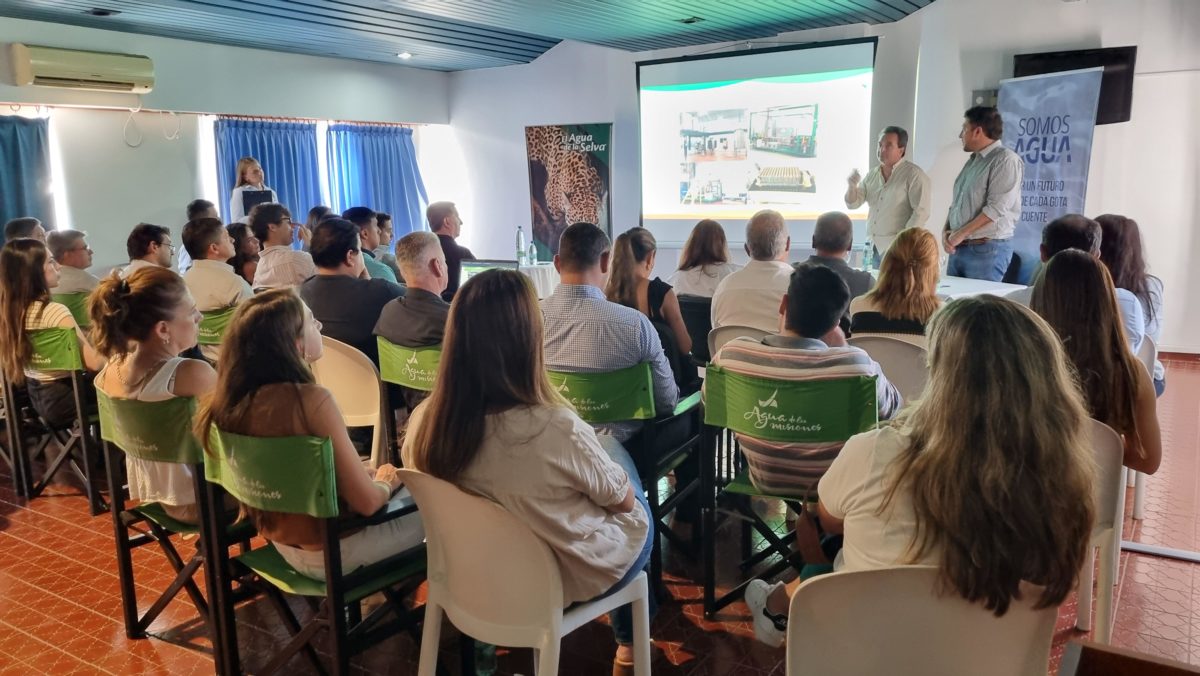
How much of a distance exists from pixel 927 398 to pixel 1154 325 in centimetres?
292

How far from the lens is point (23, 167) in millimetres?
6414

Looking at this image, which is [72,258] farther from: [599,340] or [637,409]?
[637,409]

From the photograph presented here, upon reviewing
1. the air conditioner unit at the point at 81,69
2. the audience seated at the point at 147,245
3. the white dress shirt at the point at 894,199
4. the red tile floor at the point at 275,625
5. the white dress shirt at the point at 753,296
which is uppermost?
the air conditioner unit at the point at 81,69

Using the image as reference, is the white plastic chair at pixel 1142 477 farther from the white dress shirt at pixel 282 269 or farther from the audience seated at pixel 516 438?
the white dress shirt at pixel 282 269

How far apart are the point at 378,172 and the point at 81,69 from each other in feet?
11.9

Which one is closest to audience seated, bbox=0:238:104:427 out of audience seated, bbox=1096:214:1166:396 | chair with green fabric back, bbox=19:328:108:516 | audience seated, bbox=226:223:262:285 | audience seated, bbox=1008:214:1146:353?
chair with green fabric back, bbox=19:328:108:516

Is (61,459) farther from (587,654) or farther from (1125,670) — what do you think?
(1125,670)

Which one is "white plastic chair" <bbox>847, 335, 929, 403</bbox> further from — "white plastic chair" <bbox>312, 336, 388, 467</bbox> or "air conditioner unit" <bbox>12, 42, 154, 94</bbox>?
"air conditioner unit" <bbox>12, 42, 154, 94</bbox>

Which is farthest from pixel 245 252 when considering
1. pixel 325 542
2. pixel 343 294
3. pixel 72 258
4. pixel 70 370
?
pixel 325 542

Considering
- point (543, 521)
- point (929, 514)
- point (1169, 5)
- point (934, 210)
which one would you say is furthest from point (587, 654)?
point (1169, 5)

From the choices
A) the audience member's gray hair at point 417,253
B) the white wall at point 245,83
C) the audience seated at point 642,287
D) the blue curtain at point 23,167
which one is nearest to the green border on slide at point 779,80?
the white wall at point 245,83

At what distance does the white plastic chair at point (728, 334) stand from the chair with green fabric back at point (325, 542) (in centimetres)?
144

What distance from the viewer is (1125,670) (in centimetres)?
94

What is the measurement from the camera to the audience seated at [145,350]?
2.39 m
